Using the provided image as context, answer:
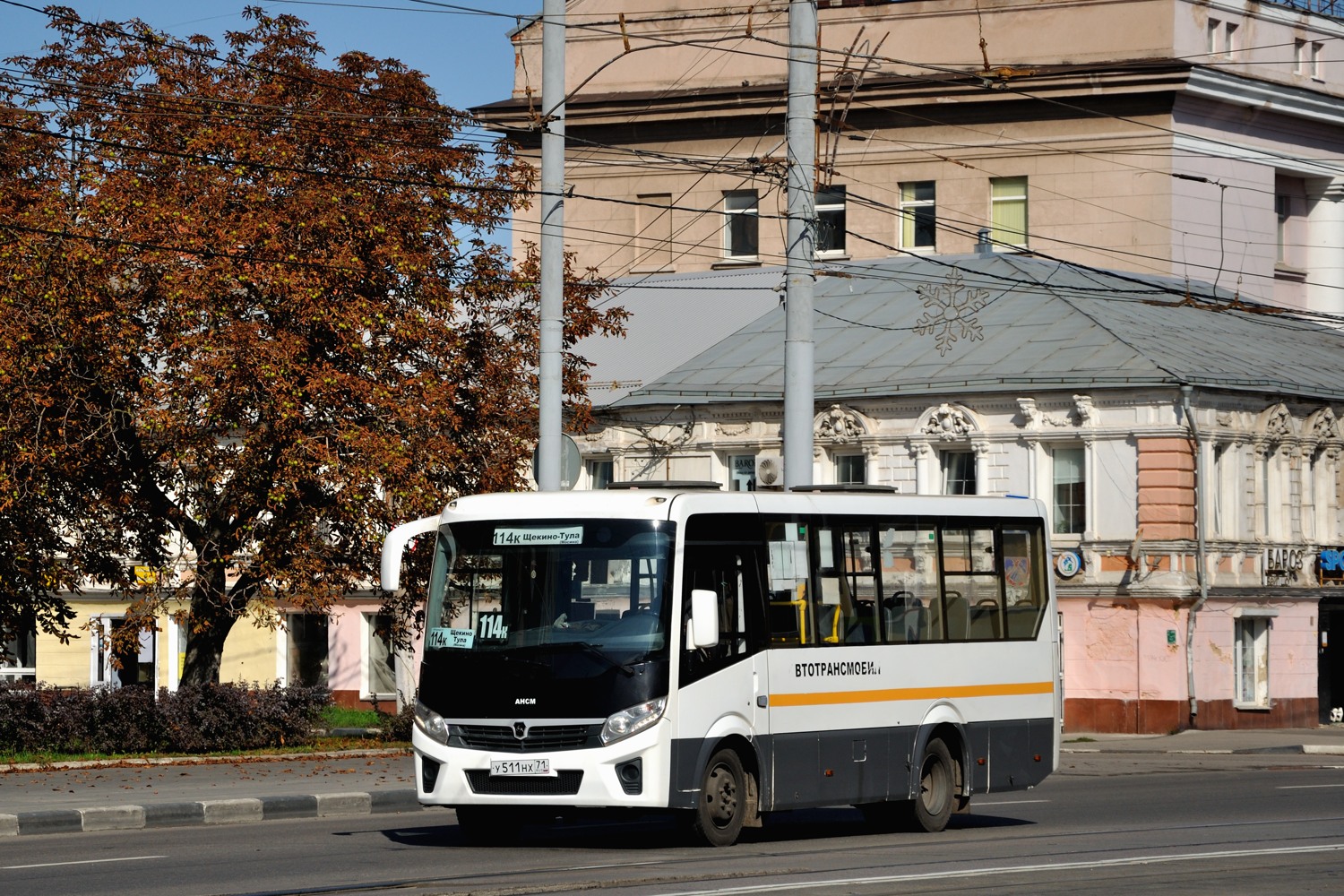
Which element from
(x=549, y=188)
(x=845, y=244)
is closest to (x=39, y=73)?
(x=549, y=188)

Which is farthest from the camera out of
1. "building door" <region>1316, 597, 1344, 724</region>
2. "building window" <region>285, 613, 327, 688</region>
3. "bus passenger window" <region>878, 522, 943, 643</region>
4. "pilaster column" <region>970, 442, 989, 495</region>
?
"building window" <region>285, 613, 327, 688</region>

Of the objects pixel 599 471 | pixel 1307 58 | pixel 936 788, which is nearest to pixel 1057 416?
pixel 599 471

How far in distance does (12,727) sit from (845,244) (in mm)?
30065

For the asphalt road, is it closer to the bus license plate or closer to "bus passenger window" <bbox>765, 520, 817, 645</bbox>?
the bus license plate

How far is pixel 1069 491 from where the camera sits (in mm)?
38781

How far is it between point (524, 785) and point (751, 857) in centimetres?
170

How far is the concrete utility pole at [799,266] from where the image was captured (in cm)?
2383

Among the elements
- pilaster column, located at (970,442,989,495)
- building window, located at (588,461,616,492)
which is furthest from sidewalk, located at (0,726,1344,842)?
building window, located at (588,461,616,492)

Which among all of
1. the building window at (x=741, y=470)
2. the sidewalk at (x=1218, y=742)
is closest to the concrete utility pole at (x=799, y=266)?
the sidewalk at (x=1218, y=742)

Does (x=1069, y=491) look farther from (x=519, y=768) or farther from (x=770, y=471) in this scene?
(x=519, y=768)

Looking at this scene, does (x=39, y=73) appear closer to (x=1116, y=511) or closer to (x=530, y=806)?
(x=530, y=806)

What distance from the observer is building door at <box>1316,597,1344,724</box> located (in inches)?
1593

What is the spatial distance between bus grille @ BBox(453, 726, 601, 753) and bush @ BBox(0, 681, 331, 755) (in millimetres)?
10960

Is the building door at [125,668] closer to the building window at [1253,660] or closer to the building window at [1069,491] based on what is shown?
the building window at [1069,491]
